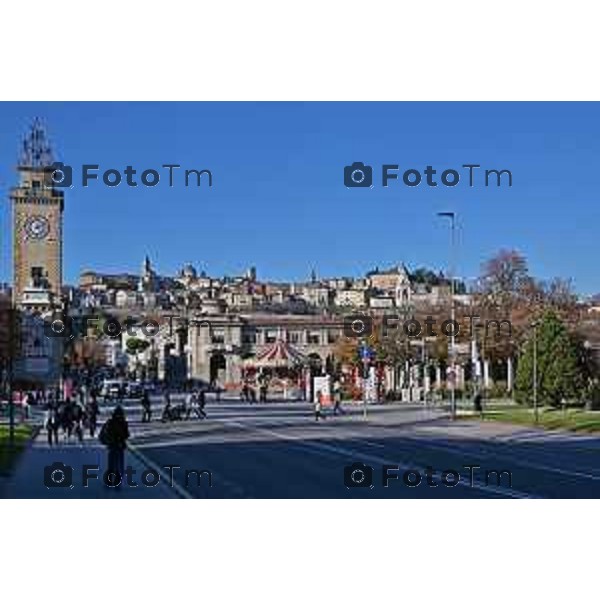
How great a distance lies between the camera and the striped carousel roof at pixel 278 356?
227ft

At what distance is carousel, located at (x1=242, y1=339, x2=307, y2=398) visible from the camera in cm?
6975

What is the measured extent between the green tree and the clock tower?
2506 cm

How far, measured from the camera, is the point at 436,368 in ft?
248

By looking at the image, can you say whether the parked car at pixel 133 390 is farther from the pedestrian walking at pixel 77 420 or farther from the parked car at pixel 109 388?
the pedestrian walking at pixel 77 420

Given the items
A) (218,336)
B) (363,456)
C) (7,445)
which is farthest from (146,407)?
(218,336)

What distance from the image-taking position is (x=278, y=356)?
69562 mm

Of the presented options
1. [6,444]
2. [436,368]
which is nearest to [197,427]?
[6,444]

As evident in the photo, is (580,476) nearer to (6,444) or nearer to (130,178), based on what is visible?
(130,178)

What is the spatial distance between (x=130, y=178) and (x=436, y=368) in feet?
192
